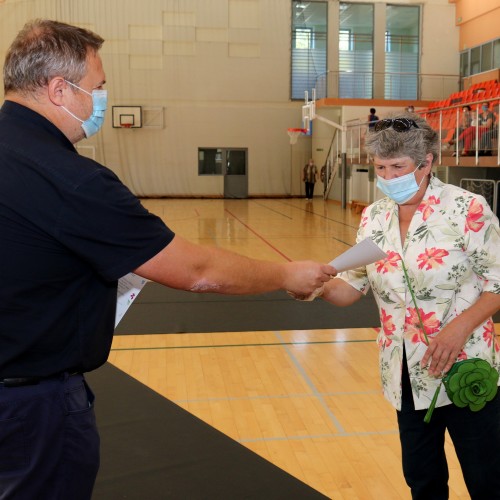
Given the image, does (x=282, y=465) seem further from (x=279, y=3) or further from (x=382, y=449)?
(x=279, y=3)

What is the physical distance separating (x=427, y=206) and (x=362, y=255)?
32cm

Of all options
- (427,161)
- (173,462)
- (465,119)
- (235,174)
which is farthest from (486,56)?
(427,161)

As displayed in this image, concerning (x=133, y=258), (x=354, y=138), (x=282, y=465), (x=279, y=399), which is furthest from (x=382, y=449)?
(x=354, y=138)

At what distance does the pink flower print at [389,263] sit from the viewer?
8.15 feet

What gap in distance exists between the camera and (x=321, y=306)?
737cm

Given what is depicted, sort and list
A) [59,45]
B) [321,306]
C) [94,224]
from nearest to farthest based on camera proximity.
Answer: [94,224] < [59,45] < [321,306]

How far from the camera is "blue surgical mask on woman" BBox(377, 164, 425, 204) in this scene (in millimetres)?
2469

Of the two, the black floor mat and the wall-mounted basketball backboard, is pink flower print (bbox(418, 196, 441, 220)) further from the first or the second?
the wall-mounted basketball backboard

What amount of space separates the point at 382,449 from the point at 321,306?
3561mm

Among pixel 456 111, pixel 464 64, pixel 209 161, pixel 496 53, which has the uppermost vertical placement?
pixel 464 64

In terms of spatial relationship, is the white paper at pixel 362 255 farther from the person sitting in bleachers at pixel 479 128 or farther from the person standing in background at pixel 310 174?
the person standing in background at pixel 310 174

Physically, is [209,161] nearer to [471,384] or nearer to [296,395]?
[296,395]

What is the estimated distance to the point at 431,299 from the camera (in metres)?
2.41

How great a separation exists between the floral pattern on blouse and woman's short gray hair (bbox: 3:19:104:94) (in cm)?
128
